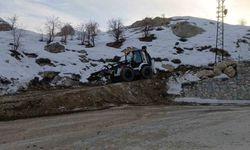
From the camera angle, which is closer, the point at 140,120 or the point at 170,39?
the point at 140,120

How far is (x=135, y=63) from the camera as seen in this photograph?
1103 inches

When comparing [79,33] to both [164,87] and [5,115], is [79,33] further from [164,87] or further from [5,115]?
[5,115]

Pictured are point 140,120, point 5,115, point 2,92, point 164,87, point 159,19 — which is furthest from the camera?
point 159,19

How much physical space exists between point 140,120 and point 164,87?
12.1 metres

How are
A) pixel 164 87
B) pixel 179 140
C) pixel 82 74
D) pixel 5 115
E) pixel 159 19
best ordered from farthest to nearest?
1. pixel 159 19
2. pixel 82 74
3. pixel 164 87
4. pixel 5 115
5. pixel 179 140

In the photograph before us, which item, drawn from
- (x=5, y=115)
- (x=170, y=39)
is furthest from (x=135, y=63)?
(x=170, y=39)

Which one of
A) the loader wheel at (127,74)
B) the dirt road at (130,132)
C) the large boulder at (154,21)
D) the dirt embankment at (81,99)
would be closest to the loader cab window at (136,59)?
the loader wheel at (127,74)

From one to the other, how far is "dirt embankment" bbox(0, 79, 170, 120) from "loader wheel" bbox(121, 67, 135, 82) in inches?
18.6

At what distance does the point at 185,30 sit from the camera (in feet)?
184

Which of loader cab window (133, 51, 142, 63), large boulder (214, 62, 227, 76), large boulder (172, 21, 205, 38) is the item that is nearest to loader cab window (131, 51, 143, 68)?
loader cab window (133, 51, 142, 63)

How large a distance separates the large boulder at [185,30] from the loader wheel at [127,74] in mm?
28231

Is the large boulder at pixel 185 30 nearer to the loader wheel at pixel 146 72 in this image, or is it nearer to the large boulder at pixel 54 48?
the large boulder at pixel 54 48

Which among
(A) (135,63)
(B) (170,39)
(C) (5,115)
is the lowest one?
(C) (5,115)

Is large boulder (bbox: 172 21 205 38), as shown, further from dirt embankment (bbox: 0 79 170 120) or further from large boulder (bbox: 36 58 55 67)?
dirt embankment (bbox: 0 79 170 120)
